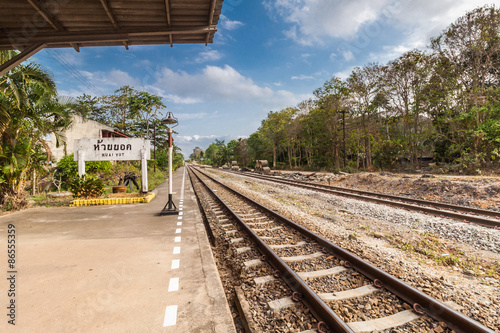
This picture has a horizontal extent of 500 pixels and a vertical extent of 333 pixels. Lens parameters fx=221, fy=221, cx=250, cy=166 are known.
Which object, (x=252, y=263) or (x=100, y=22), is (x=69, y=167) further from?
(x=252, y=263)

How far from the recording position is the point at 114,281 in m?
3.16

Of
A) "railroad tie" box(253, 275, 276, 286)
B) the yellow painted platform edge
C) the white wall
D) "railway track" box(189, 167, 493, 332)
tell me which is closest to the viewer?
"railway track" box(189, 167, 493, 332)

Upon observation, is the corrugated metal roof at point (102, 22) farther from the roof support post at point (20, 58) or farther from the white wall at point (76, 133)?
the white wall at point (76, 133)

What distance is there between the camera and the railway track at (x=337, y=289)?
2.35 metres

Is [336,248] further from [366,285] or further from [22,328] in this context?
[22,328]

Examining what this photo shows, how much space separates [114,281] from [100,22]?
609 cm

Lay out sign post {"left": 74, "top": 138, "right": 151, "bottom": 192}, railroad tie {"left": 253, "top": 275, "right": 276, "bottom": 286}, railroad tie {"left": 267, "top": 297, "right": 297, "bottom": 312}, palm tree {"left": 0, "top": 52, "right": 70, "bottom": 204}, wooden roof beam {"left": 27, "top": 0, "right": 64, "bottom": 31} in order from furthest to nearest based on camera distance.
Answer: sign post {"left": 74, "top": 138, "right": 151, "bottom": 192}
palm tree {"left": 0, "top": 52, "right": 70, "bottom": 204}
wooden roof beam {"left": 27, "top": 0, "right": 64, "bottom": 31}
railroad tie {"left": 253, "top": 275, "right": 276, "bottom": 286}
railroad tie {"left": 267, "top": 297, "right": 297, "bottom": 312}

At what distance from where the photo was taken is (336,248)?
405 cm

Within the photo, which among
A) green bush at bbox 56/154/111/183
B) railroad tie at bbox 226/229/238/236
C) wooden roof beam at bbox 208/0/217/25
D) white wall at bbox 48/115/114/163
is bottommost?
railroad tie at bbox 226/229/238/236

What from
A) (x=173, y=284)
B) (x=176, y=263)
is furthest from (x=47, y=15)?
(x=173, y=284)

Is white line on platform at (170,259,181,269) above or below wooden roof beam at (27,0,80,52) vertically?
below

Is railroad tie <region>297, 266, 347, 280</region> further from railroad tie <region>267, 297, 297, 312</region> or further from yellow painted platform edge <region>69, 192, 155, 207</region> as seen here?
yellow painted platform edge <region>69, 192, 155, 207</region>

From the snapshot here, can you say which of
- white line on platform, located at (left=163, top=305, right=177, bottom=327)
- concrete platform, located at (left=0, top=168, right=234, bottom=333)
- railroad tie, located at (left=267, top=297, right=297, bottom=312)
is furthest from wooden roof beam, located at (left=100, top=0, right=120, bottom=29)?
railroad tie, located at (left=267, top=297, right=297, bottom=312)

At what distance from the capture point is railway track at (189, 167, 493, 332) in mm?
2348
